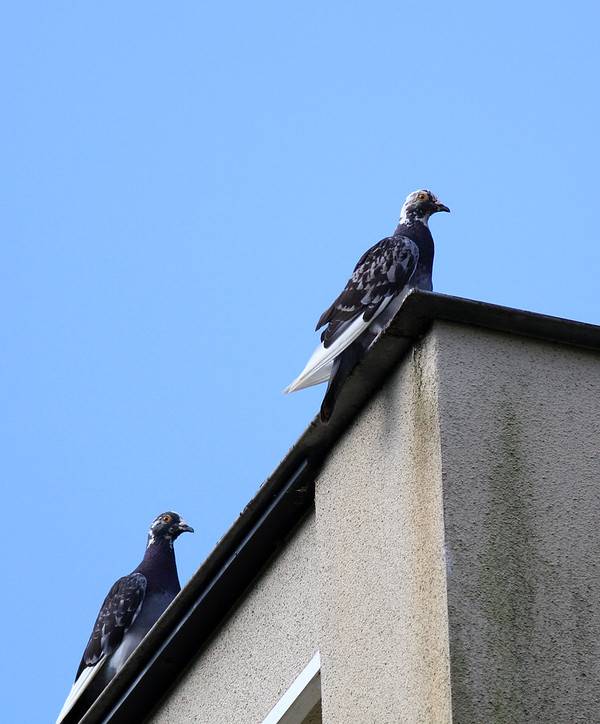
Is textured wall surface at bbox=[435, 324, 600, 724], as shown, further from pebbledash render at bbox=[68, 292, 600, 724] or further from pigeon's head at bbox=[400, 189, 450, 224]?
pigeon's head at bbox=[400, 189, 450, 224]

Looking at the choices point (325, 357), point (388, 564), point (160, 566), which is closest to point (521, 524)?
point (388, 564)

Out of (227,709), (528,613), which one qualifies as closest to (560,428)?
(528,613)

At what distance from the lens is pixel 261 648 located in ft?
18.3

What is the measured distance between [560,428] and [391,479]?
599mm

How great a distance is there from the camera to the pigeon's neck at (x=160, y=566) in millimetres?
10703

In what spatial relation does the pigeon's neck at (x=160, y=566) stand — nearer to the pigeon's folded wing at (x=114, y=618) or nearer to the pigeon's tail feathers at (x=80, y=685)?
the pigeon's folded wing at (x=114, y=618)

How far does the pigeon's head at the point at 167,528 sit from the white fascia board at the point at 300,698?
6099mm

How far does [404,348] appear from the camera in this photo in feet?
14.7

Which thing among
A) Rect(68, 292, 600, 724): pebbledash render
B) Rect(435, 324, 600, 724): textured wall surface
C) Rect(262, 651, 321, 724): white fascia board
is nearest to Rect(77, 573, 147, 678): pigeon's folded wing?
Rect(68, 292, 600, 724): pebbledash render

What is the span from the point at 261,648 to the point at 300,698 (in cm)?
51

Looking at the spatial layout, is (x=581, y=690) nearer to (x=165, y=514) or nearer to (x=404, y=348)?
(x=404, y=348)

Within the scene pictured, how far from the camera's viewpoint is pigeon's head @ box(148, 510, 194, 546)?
37.1 feet

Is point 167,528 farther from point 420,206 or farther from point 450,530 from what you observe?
point 450,530

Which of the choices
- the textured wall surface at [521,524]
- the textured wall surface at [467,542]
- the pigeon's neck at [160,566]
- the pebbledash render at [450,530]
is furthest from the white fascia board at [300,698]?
the pigeon's neck at [160,566]
